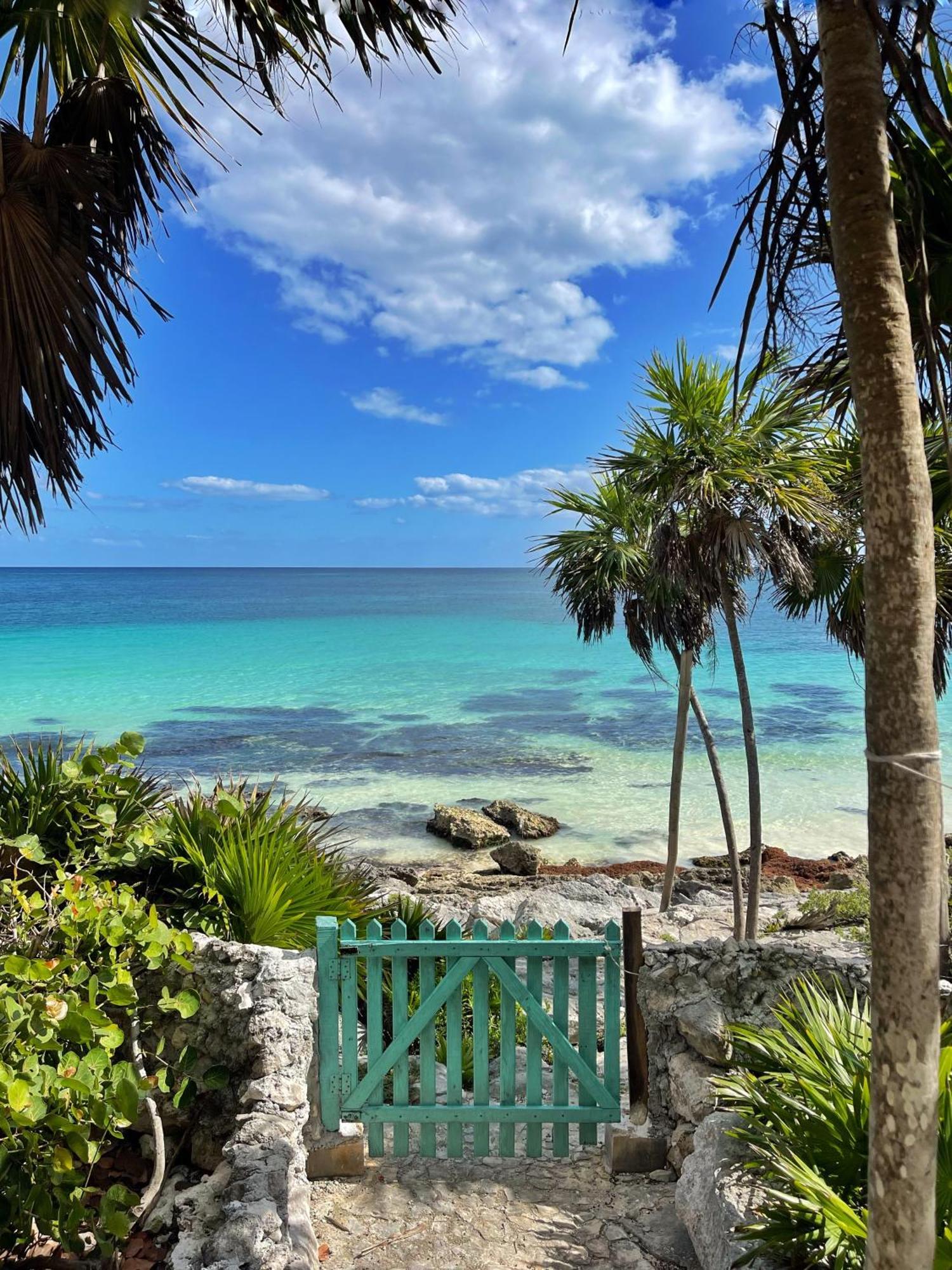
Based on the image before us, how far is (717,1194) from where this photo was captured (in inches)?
128

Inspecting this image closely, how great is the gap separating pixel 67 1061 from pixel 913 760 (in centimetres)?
277

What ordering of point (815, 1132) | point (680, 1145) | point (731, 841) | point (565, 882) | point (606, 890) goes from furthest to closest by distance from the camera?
1. point (565, 882)
2. point (606, 890)
3. point (731, 841)
4. point (680, 1145)
5. point (815, 1132)

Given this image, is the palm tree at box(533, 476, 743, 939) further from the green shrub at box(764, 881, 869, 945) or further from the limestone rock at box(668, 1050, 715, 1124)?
the limestone rock at box(668, 1050, 715, 1124)

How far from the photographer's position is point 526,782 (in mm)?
20234

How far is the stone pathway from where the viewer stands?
3.58 metres

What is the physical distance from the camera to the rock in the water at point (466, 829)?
1495cm

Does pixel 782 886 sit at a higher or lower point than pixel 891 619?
lower

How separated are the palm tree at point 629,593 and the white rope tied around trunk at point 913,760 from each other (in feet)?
22.9

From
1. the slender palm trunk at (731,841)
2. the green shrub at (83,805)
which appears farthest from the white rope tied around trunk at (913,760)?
the slender palm trunk at (731,841)

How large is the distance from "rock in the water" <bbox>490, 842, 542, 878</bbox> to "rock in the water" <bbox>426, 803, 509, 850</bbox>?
992mm

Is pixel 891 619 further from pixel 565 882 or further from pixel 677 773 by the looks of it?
pixel 565 882

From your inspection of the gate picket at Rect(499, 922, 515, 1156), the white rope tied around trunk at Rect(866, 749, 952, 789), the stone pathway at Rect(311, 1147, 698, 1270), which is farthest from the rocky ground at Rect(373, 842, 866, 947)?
the white rope tied around trunk at Rect(866, 749, 952, 789)

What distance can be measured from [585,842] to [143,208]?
1259 cm

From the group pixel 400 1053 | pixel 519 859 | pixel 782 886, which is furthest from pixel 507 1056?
pixel 519 859
